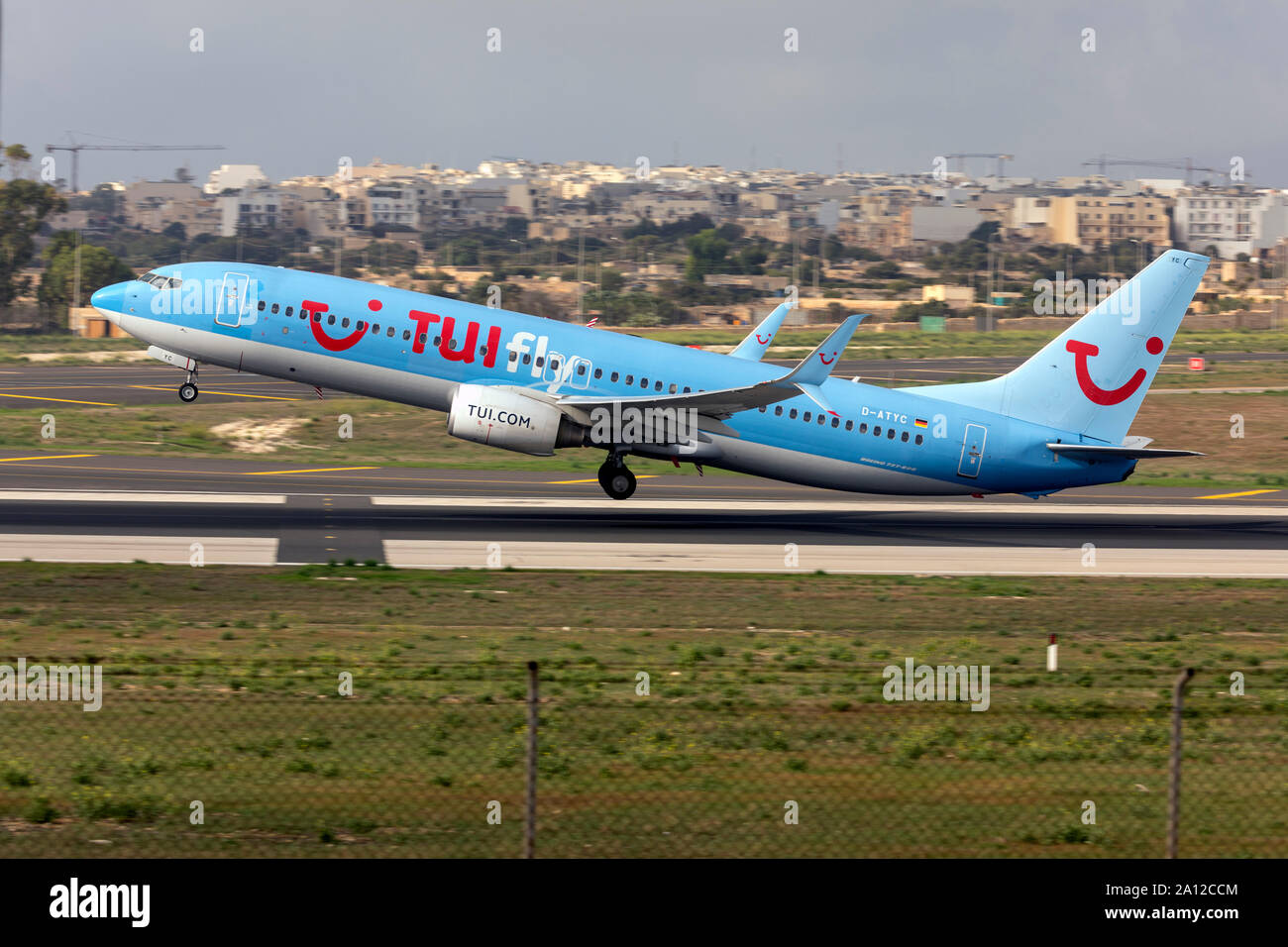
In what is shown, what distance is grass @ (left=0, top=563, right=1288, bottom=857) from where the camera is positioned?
1317 centimetres

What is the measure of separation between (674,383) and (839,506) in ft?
28.8

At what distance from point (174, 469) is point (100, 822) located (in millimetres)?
34434

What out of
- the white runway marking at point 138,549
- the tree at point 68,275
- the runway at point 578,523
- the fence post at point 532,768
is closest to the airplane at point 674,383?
the runway at point 578,523

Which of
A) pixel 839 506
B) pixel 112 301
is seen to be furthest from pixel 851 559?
pixel 112 301

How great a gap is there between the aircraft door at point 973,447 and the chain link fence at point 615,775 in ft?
67.1

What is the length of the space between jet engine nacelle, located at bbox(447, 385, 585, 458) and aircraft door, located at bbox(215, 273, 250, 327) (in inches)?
245

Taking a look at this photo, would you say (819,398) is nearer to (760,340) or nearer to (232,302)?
(760,340)

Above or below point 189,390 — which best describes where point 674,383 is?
above

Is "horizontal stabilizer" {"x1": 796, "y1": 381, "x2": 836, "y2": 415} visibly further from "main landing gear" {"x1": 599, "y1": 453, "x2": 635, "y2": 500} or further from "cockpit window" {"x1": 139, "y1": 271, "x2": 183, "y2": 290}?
"cockpit window" {"x1": 139, "y1": 271, "x2": 183, "y2": 290}

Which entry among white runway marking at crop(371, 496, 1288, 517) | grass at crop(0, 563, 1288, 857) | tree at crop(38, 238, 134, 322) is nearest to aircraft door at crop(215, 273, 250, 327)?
white runway marking at crop(371, 496, 1288, 517)

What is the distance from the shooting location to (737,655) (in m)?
21.8

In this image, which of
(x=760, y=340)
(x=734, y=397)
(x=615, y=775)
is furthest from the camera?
(x=760, y=340)

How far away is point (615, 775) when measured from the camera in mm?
15008

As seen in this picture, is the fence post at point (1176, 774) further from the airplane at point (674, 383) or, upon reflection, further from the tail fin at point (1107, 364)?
the tail fin at point (1107, 364)
